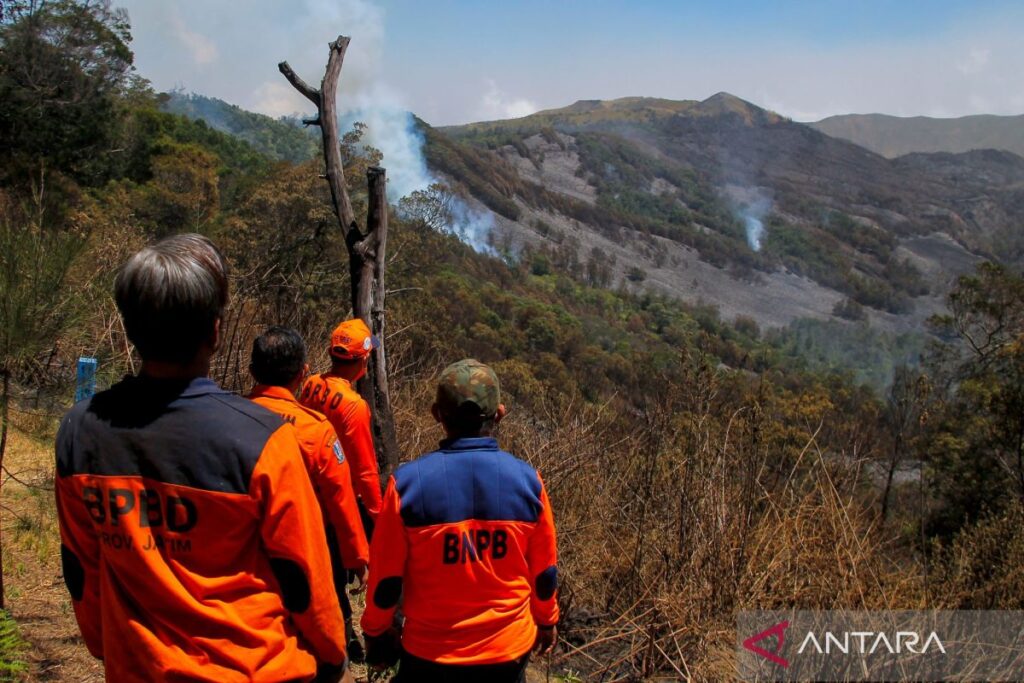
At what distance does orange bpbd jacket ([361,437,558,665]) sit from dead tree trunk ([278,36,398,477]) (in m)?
2.12

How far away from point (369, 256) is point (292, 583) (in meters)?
2.95

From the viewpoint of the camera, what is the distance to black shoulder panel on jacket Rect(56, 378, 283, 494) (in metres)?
1.33

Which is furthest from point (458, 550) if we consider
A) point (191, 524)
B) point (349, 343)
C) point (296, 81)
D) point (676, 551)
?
point (296, 81)

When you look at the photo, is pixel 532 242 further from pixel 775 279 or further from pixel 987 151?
pixel 987 151

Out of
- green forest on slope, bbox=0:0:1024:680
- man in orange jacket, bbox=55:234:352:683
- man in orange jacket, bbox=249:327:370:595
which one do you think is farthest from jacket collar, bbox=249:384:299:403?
green forest on slope, bbox=0:0:1024:680

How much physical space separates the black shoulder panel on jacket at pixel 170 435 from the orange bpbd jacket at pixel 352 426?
1608 millimetres

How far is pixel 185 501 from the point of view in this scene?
4.39 feet

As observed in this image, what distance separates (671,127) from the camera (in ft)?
620

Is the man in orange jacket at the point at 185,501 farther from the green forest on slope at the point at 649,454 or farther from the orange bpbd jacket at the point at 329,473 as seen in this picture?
the green forest on slope at the point at 649,454

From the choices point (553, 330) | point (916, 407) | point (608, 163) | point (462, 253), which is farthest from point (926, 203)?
point (916, 407)

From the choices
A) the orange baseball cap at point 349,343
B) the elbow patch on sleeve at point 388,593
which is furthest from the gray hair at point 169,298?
the orange baseball cap at point 349,343

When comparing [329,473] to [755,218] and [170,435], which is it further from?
[755,218]

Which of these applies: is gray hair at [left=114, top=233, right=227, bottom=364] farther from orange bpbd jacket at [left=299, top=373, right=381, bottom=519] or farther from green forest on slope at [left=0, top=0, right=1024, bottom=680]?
green forest on slope at [left=0, top=0, right=1024, bottom=680]

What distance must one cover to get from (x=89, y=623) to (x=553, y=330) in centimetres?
3226
